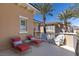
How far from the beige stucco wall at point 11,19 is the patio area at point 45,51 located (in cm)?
133

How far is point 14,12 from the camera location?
13125 mm

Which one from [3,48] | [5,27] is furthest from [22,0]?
[3,48]

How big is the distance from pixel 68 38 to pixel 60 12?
1978 mm

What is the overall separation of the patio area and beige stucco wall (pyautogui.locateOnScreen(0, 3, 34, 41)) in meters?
1.33

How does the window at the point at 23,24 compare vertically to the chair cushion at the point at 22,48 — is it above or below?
above

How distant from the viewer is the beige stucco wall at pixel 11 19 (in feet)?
39.4

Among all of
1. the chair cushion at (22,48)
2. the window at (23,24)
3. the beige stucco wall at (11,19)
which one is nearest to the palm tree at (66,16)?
the beige stucco wall at (11,19)

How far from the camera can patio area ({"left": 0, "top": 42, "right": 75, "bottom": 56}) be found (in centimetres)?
1155

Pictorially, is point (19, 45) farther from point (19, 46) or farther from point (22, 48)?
point (22, 48)

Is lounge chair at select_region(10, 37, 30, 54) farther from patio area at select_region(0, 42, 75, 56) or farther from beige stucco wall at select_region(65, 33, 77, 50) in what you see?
beige stucco wall at select_region(65, 33, 77, 50)

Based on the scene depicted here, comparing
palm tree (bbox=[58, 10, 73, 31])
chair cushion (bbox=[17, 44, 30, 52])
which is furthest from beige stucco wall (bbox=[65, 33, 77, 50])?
chair cushion (bbox=[17, 44, 30, 52])

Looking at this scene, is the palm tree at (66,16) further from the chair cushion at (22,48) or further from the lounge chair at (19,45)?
the chair cushion at (22,48)

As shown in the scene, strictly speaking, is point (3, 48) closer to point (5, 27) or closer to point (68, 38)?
point (5, 27)

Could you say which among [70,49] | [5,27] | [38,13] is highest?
[38,13]
